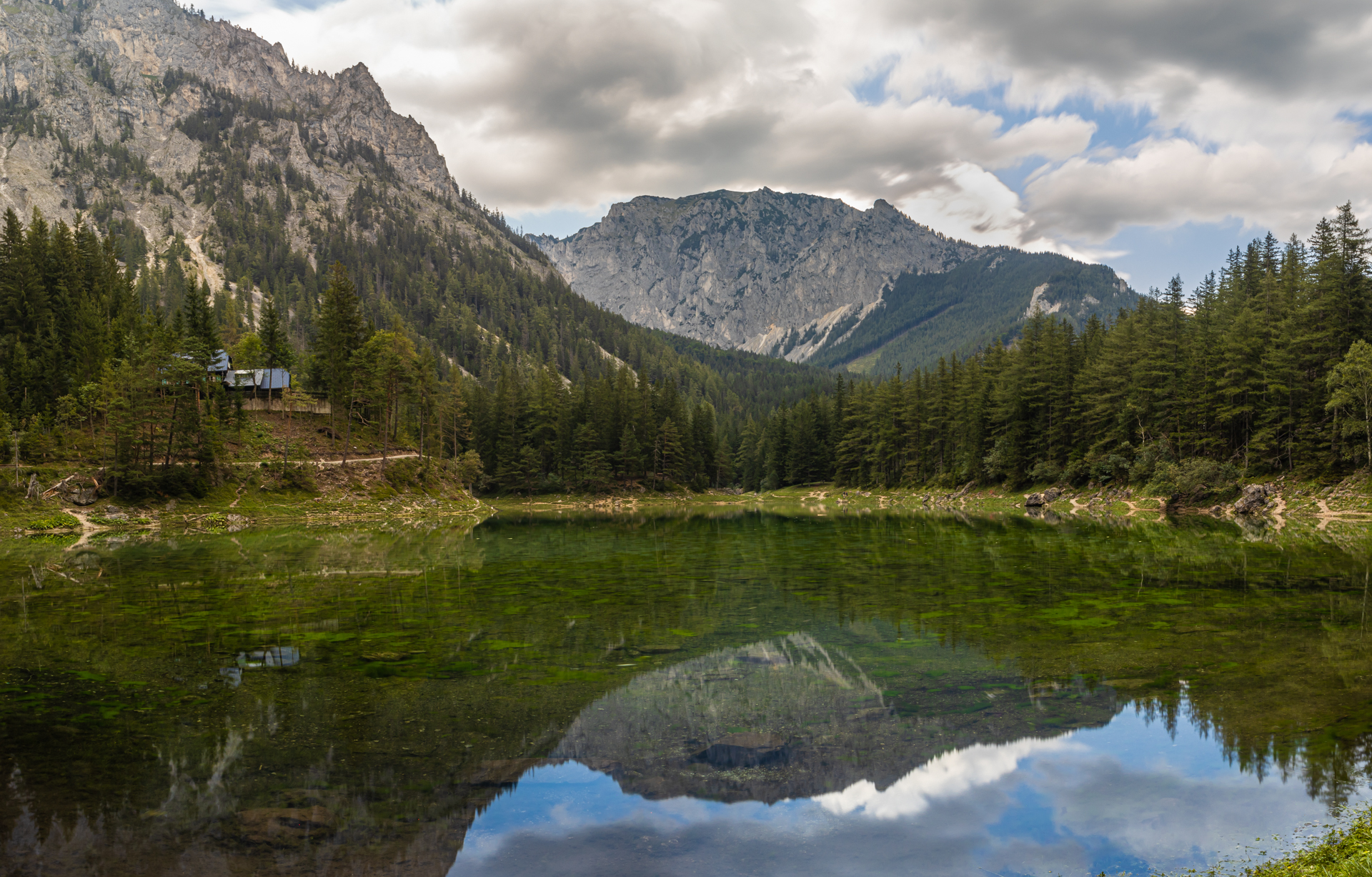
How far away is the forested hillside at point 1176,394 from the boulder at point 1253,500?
379cm

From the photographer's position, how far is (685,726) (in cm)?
1256

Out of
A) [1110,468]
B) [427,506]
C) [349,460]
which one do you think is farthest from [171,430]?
[1110,468]

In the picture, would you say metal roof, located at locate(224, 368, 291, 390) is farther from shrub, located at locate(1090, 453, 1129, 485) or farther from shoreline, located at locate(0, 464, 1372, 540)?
shrub, located at locate(1090, 453, 1129, 485)

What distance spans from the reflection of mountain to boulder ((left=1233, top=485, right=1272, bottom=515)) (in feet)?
170

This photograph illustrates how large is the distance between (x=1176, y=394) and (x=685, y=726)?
7223 centimetres

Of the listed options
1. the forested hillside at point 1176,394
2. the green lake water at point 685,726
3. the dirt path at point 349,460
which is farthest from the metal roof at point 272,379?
the forested hillside at point 1176,394

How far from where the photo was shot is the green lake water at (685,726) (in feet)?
28.4

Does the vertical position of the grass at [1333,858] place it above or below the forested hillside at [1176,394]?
below

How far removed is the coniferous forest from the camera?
57.4 m

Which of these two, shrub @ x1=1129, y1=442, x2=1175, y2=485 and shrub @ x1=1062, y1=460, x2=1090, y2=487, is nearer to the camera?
shrub @ x1=1129, y1=442, x2=1175, y2=485

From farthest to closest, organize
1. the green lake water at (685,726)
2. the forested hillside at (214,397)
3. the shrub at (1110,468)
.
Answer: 1. the shrub at (1110,468)
2. the forested hillside at (214,397)
3. the green lake water at (685,726)

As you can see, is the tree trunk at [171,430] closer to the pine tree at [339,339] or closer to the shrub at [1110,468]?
the pine tree at [339,339]

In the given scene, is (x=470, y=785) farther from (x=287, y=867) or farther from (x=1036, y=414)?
(x=1036, y=414)

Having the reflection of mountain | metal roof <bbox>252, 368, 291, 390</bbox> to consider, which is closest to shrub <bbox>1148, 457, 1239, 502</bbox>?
the reflection of mountain
